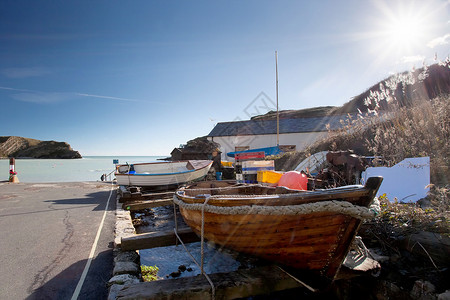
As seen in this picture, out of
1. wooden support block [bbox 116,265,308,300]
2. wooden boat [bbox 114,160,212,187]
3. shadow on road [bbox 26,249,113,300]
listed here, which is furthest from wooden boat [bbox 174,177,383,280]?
wooden boat [bbox 114,160,212,187]

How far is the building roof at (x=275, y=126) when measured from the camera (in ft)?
90.1

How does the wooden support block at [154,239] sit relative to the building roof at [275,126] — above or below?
below

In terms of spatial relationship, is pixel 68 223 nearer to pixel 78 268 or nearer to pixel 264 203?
pixel 78 268

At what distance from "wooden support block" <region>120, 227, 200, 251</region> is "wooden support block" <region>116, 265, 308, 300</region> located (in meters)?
1.31

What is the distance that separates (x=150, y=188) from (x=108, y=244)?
6.52 meters

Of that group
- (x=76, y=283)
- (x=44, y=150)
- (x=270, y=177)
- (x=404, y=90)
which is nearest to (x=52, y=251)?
(x=76, y=283)

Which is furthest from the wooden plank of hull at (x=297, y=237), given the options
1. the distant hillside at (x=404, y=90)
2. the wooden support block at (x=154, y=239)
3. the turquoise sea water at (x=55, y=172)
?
the turquoise sea water at (x=55, y=172)

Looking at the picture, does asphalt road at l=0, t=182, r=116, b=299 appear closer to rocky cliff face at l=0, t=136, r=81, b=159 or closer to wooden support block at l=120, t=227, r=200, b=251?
wooden support block at l=120, t=227, r=200, b=251

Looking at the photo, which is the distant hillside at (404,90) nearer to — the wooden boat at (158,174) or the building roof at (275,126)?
the building roof at (275,126)

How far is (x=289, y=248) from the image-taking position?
280cm

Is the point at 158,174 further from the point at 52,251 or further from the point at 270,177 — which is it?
the point at 52,251

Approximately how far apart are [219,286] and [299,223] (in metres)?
1.08

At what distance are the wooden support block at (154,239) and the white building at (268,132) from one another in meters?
21.2

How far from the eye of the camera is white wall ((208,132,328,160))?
27.0m
